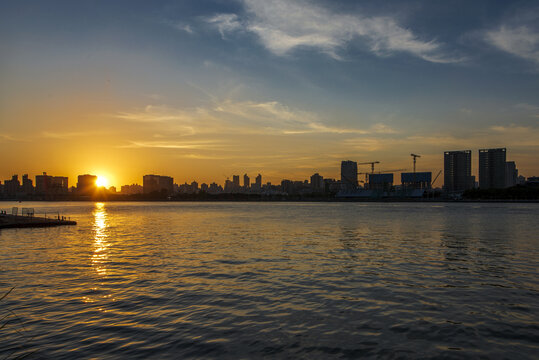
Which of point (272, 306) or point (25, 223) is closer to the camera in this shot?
point (272, 306)

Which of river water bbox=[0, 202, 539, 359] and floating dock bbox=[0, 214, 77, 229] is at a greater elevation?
river water bbox=[0, 202, 539, 359]

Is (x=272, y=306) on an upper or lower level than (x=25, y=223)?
upper

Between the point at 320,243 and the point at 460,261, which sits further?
the point at 320,243

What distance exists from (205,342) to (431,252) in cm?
2810

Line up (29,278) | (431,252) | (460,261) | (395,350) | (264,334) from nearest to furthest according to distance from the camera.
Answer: (395,350)
(264,334)
(29,278)
(460,261)
(431,252)

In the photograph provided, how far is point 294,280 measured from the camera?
22.5m

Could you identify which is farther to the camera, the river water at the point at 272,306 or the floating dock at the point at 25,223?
the floating dock at the point at 25,223

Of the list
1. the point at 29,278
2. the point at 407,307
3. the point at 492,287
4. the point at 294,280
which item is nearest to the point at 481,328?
the point at 407,307

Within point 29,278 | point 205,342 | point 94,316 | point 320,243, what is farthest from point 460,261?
point 29,278

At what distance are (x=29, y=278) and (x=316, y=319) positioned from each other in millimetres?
19807

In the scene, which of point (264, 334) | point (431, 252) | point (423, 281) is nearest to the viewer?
point (264, 334)

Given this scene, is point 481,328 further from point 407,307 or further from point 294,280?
point 294,280

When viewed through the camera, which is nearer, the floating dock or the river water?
the river water

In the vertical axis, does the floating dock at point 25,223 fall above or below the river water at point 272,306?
below
